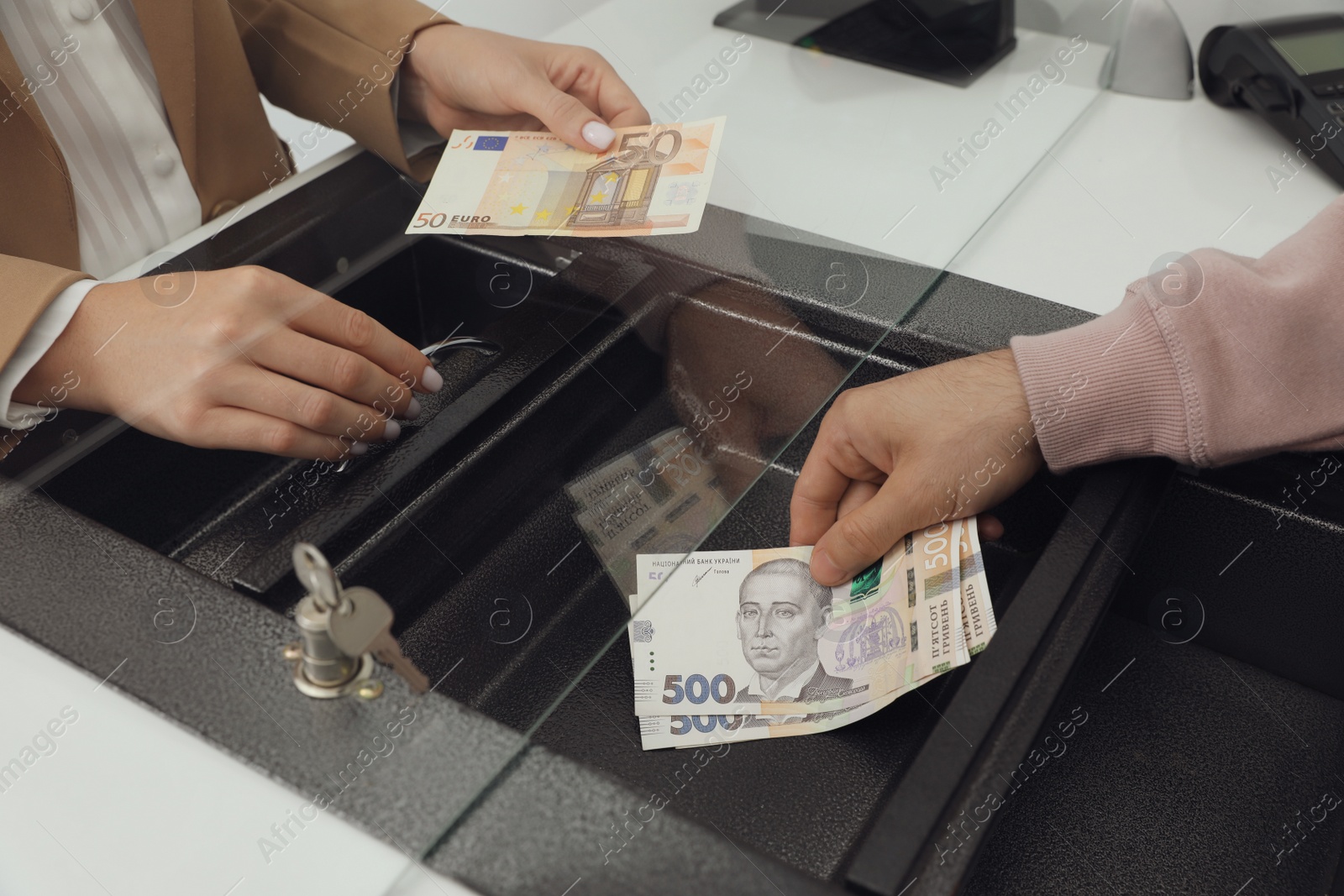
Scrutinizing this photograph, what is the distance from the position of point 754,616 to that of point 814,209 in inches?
18.8

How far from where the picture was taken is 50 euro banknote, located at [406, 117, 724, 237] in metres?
1.01

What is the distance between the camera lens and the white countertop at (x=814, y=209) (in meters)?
0.59

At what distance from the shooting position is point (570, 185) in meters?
1.06

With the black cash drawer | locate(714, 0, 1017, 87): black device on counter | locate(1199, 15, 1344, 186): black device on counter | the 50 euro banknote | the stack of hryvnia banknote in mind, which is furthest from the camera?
locate(714, 0, 1017, 87): black device on counter

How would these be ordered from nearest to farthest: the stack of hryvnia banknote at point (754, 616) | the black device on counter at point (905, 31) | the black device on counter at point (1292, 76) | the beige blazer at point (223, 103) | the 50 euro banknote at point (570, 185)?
the stack of hryvnia banknote at point (754, 616) < the beige blazer at point (223, 103) < the 50 euro banknote at point (570, 185) < the black device on counter at point (1292, 76) < the black device on counter at point (905, 31)

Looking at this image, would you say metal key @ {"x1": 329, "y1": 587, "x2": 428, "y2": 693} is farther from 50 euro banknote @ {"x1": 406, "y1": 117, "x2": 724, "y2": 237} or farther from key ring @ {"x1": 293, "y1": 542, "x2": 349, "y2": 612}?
50 euro banknote @ {"x1": 406, "y1": 117, "x2": 724, "y2": 237}

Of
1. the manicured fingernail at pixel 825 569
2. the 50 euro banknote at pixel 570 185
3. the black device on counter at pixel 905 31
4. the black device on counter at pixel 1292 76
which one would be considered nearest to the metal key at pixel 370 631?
the manicured fingernail at pixel 825 569

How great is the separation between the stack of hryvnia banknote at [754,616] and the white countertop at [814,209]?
287 millimetres

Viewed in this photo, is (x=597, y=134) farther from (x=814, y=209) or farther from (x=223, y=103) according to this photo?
(x=223, y=103)

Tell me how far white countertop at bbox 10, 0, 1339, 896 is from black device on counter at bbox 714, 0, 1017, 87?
0.12 ft

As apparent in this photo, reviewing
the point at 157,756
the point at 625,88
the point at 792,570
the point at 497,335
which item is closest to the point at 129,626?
the point at 157,756

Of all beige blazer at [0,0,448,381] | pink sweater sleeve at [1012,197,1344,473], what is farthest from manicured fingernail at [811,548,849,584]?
beige blazer at [0,0,448,381]

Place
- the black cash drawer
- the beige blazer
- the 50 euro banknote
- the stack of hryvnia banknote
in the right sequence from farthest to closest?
the 50 euro banknote → the beige blazer → the stack of hryvnia banknote → the black cash drawer

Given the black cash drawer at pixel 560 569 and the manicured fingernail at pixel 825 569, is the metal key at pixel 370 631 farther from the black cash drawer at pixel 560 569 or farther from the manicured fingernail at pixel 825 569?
the manicured fingernail at pixel 825 569
